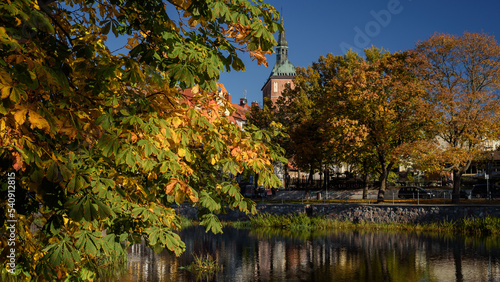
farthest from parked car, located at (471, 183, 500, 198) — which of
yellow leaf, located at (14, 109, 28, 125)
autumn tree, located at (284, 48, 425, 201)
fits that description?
yellow leaf, located at (14, 109, 28, 125)

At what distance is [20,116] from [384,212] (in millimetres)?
30478

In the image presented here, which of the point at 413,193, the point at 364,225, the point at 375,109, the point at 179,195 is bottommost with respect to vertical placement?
the point at 364,225

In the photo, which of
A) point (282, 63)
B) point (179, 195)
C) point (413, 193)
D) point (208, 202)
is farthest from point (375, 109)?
point (282, 63)

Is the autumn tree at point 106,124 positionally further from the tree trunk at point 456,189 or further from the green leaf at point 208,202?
the tree trunk at point 456,189

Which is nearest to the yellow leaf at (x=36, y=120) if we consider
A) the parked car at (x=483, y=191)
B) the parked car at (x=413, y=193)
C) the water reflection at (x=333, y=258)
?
the water reflection at (x=333, y=258)

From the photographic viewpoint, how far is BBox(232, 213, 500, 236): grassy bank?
28.5 metres

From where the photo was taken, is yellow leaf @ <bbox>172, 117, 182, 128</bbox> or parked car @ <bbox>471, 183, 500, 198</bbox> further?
parked car @ <bbox>471, 183, 500, 198</bbox>

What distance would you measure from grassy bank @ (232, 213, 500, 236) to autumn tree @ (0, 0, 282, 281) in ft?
84.7

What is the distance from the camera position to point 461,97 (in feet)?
99.9

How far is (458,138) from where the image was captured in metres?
31.2

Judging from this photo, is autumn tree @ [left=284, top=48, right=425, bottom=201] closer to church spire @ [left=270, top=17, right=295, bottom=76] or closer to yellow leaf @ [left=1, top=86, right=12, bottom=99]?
yellow leaf @ [left=1, top=86, right=12, bottom=99]

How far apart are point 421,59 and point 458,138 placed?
5.57 metres

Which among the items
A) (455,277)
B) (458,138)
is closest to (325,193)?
(458,138)

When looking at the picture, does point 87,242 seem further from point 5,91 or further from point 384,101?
point 384,101
